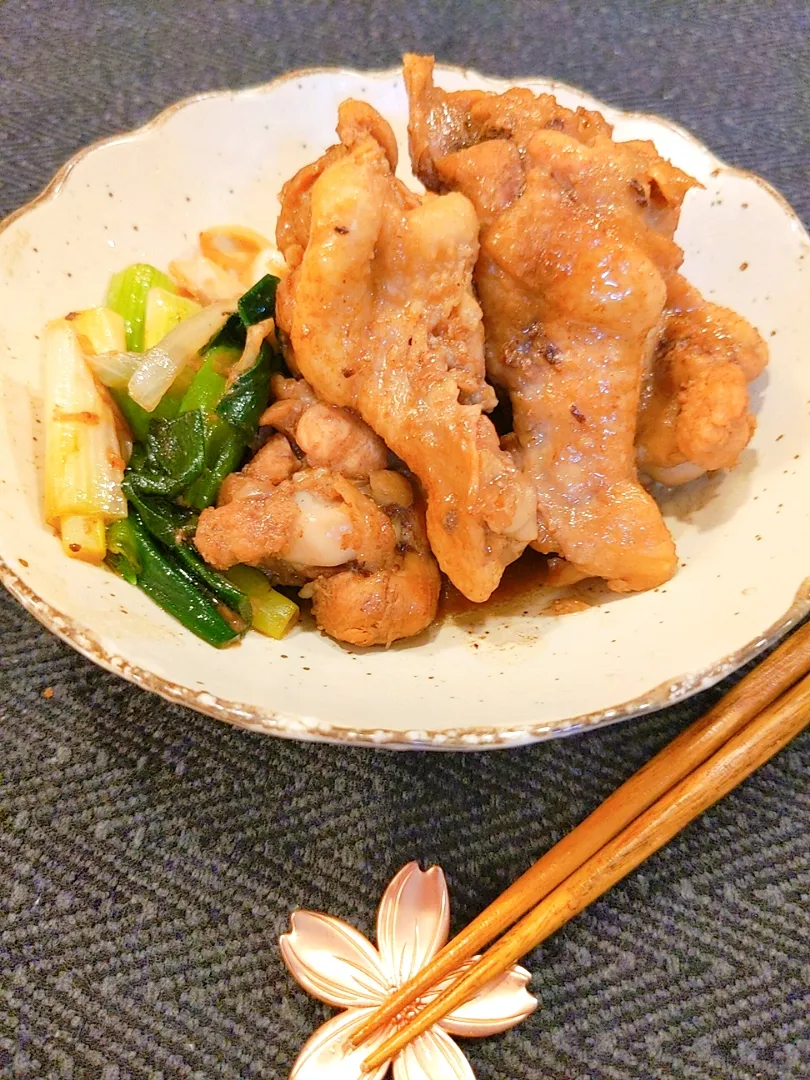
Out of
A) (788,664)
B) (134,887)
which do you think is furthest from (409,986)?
(788,664)

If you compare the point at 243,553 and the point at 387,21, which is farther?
the point at 387,21

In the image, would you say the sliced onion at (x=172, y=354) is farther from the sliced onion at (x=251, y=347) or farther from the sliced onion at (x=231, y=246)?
the sliced onion at (x=231, y=246)

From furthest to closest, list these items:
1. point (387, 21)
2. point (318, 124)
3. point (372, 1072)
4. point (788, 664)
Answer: point (387, 21)
point (318, 124)
point (788, 664)
point (372, 1072)

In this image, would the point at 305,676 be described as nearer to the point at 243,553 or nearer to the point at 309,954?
the point at 243,553

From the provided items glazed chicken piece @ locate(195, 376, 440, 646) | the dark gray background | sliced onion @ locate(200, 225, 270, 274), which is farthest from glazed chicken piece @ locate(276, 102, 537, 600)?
sliced onion @ locate(200, 225, 270, 274)

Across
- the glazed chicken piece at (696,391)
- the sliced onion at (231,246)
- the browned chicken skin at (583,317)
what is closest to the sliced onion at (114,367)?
the sliced onion at (231,246)

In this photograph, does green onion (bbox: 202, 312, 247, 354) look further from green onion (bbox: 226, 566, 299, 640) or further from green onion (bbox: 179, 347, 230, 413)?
green onion (bbox: 226, 566, 299, 640)

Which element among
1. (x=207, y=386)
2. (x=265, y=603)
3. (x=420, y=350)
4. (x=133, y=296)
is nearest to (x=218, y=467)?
(x=207, y=386)
